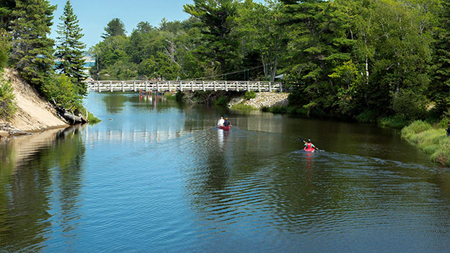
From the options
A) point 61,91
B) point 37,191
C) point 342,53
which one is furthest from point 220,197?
point 342,53

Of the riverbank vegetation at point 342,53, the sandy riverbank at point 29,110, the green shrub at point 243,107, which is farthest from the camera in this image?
the green shrub at point 243,107

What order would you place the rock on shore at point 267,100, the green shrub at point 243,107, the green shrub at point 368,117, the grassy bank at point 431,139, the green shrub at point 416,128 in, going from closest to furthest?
1. the grassy bank at point 431,139
2. the green shrub at point 416,128
3. the green shrub at point 368,117
4. the rock on shore at point 267,100
5. the green shrub at point 243,107

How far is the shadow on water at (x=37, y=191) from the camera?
647 inches

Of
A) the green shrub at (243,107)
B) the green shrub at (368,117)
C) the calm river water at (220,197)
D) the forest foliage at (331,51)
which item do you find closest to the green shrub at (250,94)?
the green shrub at (243,107)

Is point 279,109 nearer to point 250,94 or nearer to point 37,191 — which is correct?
point 250,94

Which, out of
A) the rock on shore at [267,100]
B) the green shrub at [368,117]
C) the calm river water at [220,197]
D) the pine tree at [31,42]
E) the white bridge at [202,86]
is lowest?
the calm river water at [220,197]

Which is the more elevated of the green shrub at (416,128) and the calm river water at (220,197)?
the green shrub at (416,128)

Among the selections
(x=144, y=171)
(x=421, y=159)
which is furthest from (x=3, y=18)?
(x=421, y=159)

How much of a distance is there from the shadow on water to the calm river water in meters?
0.05

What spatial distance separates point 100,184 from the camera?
76.5 ft

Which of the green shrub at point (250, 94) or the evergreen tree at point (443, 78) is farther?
the green shrub at point (250, 94)

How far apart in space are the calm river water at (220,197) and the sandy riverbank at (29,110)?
6.13m

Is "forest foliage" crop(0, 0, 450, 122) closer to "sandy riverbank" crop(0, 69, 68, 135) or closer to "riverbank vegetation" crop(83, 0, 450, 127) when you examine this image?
"riverbank vegetation" crop(83, 0, 450, 127)

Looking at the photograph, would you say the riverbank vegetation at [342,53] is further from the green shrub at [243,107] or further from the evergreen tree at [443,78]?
the green shrub at [243,107]
